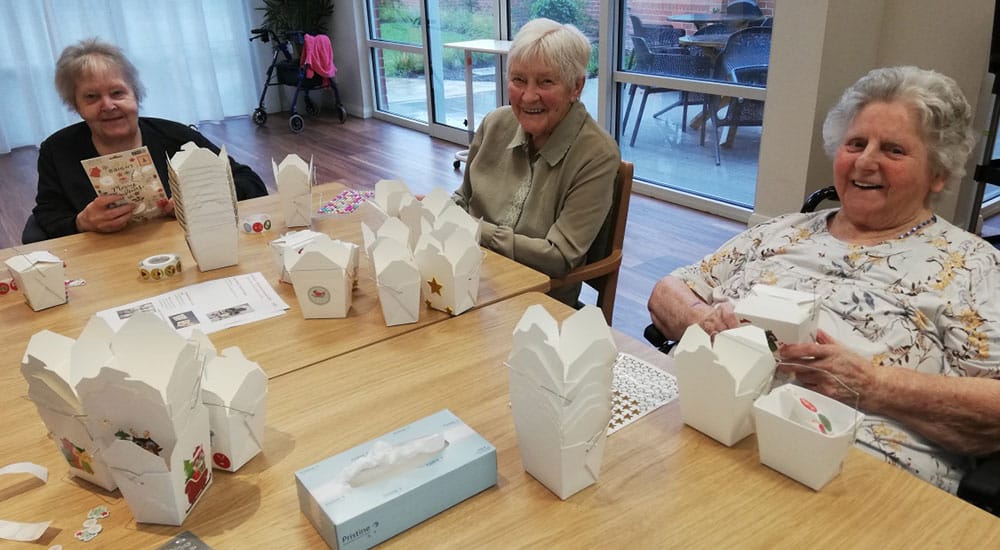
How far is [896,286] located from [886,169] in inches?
9.9

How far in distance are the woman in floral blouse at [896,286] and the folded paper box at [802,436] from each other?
22cm

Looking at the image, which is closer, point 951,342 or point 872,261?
point 951,342

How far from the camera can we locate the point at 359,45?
7.43 m

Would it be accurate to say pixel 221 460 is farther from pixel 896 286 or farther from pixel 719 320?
pixel 896 286

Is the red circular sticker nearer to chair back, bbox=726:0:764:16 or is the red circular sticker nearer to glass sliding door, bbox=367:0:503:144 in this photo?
chair back, bbox=726:0:764:16

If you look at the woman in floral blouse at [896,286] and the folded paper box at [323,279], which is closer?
the woman in floral blouse at [896,286]

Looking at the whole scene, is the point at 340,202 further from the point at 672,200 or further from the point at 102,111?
the point at 672,200

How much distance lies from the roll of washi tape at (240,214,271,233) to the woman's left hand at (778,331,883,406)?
56.4 inches

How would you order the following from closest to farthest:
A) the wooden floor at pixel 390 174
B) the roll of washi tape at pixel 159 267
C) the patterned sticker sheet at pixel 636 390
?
the patterned sticker sheet at pixel 636 390
the roll of washi tape at pixel 159 267
the wooden floor at pixel 390 174

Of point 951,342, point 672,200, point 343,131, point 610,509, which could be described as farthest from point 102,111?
point 343,131

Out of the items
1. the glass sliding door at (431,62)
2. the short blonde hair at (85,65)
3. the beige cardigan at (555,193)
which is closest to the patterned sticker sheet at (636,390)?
the beige cardigan at (555,193)

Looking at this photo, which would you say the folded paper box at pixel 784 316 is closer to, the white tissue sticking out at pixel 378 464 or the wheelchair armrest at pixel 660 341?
the wheelchair armrest at pixel 660 341

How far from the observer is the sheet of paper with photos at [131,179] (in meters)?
2.00

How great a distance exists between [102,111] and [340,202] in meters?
0.79
